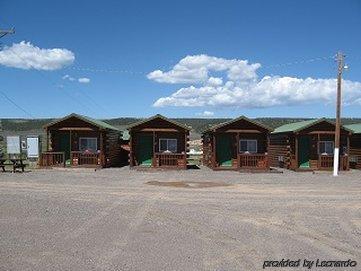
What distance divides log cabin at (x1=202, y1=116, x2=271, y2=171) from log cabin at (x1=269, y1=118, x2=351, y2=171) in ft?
7.31

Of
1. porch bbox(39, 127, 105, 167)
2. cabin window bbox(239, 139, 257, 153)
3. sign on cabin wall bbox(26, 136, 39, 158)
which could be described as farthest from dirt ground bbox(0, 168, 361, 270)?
sign on cabin wall bbox(26, 136, 39, 158)

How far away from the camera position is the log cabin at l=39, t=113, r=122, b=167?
32000mm

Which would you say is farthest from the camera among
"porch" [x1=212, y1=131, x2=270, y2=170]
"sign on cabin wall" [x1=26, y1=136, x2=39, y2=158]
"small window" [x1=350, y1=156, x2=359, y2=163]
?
"sign on cabin wall" [x1=26, y1=136, x2=39, y2=158]

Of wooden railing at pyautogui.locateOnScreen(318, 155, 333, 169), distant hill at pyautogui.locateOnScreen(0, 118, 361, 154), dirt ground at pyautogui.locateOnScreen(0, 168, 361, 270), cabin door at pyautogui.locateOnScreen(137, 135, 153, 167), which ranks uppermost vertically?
distant hill at pyautogui.locateOnScreen(0, 118, 361, 154)

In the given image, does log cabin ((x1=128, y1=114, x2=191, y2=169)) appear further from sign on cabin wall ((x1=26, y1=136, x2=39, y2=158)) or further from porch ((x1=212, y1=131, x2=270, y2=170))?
sign on cabin wall ((x1=26, y1=136, x2=39, y2=158))

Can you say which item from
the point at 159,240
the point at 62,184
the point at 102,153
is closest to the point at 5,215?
the point at 159,240

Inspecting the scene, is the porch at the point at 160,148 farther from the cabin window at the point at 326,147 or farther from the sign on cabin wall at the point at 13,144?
the sign on cabin wall at the point at 13,144

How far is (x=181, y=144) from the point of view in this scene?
3322cm

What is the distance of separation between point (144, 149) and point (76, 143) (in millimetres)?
4734

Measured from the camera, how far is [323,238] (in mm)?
10766

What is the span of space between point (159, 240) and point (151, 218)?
2.59m

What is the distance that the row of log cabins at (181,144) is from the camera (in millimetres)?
32188

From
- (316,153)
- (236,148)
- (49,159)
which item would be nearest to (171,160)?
(236,148)

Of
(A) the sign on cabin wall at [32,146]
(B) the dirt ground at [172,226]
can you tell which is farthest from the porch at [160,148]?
Result: (B) the dirt ground at [172,226]
